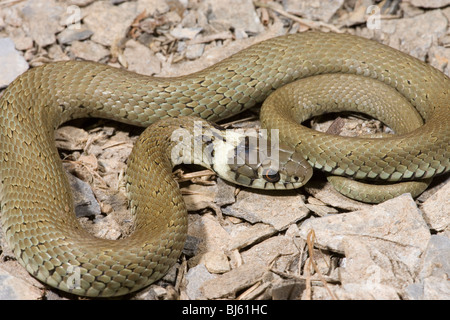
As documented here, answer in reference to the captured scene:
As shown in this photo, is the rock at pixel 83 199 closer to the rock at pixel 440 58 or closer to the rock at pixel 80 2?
the rock at pixel 80 2

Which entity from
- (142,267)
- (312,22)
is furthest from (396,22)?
(142,267)

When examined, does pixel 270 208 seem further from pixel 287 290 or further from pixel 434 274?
pixel 434 274

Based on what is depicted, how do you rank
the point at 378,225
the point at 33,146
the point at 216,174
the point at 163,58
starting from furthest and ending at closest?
the point at 163,58 → the point at 216,174 → the point at 33,146 → the point at 378,225

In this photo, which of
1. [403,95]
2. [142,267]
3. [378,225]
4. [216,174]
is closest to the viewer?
[142,267]

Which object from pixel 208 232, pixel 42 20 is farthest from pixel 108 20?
pixel 208 232

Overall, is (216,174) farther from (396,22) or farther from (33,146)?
(396,22)

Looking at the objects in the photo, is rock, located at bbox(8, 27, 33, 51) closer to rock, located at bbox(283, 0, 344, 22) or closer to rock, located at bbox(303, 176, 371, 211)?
rock, located at bbox(283, 0, 344, 22)

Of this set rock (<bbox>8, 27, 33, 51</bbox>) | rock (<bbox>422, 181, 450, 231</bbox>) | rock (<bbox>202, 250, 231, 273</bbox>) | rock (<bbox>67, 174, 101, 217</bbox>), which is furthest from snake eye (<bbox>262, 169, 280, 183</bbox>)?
rock (<bbox>8, 27, 33, 51</bbox>)
